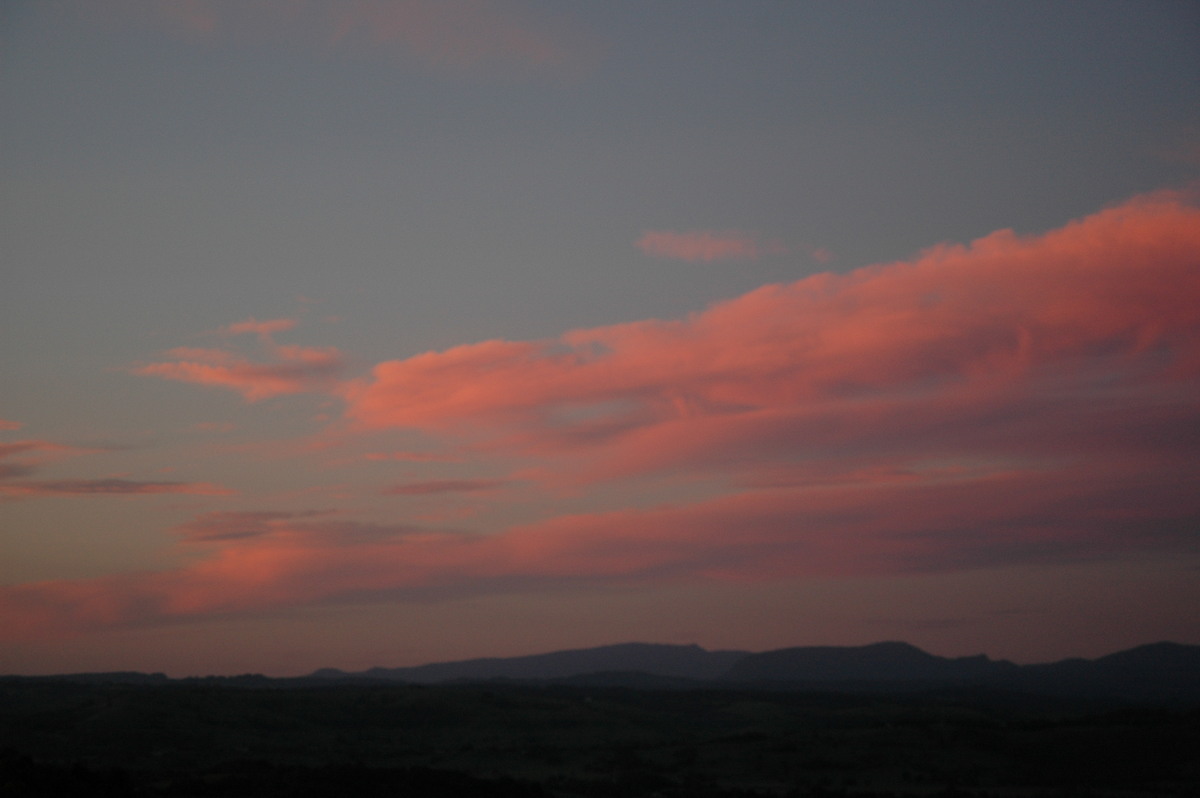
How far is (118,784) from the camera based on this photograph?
112 ft

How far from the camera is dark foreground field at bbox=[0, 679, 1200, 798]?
145 ft

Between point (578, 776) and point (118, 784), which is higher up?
point (118, 784)

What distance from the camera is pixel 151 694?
85188 millimetres

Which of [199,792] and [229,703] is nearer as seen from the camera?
[199,792]

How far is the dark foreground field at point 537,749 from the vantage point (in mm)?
44344

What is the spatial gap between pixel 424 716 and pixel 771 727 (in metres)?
29.3

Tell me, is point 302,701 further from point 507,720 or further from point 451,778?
point 451,778

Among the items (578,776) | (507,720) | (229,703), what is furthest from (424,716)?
(578,776)

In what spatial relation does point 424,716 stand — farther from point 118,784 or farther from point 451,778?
point 118,784

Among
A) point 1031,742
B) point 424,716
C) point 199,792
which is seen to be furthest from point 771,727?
point 199,792

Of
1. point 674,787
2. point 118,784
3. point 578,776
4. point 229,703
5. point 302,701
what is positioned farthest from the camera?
point 302,701

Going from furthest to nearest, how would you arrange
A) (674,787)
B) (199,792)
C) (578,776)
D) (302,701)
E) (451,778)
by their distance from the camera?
(302,701), (578,776), (674,787), (451,778), (199,792)

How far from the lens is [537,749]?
6862 cm

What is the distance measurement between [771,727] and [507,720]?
22474mm
